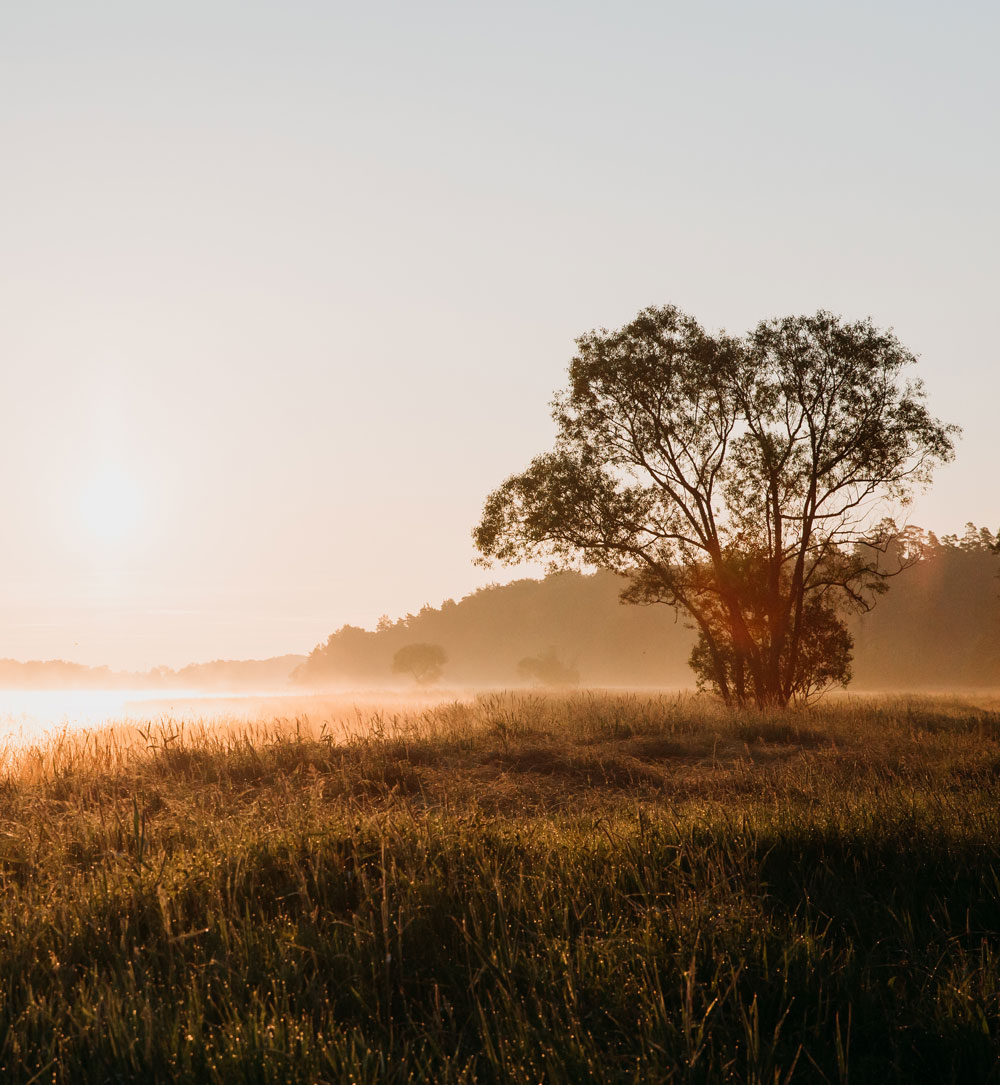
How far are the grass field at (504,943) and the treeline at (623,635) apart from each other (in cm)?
4062

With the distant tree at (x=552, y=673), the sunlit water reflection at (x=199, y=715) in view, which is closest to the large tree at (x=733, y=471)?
the sunlit water reflection at (x=199, y=715)

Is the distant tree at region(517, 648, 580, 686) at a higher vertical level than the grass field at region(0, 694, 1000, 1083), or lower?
lower

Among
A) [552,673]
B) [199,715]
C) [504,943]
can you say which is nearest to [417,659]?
[552,673]

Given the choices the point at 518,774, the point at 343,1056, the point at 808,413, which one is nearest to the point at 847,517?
the point at 808,413

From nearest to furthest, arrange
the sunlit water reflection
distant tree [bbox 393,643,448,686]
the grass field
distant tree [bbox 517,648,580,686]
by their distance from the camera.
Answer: the grass field < the sunlit water reflection < distant tree [bbox 517,648,580,686] < distant tree [bbox 393,643,448,686]

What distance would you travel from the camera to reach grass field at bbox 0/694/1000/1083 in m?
3.13

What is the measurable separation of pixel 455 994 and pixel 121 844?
11.6 feet

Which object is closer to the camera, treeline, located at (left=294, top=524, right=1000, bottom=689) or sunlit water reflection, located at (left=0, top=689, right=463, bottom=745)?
sunlit water reflection, located at (left=0, top=689, right=463, bottom=745)

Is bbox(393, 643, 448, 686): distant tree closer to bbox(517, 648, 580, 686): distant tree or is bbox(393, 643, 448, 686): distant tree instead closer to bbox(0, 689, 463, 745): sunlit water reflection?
bbox(517, 648, 580, 686): distant tree

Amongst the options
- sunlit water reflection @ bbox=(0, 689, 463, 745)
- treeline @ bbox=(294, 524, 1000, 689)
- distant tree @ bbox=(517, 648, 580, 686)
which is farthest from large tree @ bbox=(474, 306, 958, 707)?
distant tree @ bbox=(517, 648, 580, 686)

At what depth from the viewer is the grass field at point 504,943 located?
313cm

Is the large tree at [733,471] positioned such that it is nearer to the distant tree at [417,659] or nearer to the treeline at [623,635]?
the treeline at [623,635]

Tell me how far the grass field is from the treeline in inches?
1599

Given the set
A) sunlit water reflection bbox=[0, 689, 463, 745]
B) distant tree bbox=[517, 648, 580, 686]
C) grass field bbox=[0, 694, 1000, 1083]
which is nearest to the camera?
grass field bbox=[0, 694, 1000, 1083]
